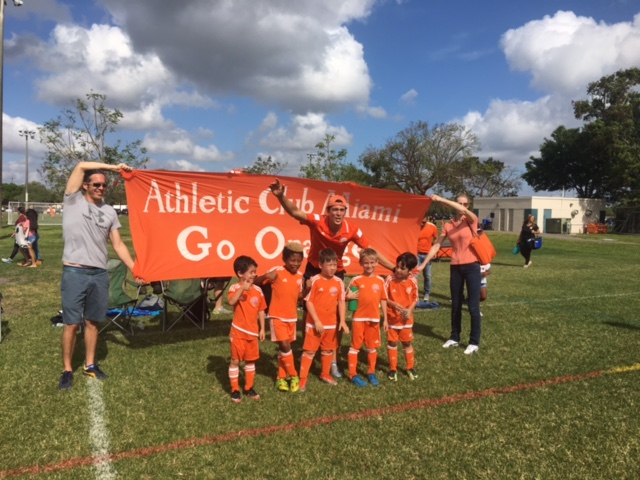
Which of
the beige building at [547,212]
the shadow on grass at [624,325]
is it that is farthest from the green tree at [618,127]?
the shadow on grass at [624,325]

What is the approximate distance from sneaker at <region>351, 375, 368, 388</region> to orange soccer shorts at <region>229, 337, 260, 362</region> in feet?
4.01

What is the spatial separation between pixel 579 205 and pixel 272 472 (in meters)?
58.4

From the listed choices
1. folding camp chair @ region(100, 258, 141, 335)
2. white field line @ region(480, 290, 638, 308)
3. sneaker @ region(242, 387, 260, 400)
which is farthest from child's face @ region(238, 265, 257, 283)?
white field line @ region(480, 290, 638, 308)

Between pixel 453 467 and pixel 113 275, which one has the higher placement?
pixel 113 275

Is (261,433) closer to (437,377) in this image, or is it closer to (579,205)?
(437,377)

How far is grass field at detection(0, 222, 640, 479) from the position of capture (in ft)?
12.0

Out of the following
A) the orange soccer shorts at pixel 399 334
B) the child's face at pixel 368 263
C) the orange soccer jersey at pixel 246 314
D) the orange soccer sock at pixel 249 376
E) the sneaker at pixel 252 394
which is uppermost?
the child's face at pixel 368 263

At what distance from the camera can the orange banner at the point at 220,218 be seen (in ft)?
19.7

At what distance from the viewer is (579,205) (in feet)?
175

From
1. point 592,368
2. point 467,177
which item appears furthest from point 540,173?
point 592,368

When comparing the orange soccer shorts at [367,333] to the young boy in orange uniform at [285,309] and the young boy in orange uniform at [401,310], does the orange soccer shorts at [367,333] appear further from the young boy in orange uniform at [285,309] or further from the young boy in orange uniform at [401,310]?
the young boy in orange uniform at [285,309]

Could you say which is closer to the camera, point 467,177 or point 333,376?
point 333,376

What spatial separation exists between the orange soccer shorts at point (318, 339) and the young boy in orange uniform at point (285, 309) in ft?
0.53

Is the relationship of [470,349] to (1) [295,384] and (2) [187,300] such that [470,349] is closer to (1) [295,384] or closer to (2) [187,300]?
(1) [295,384]
